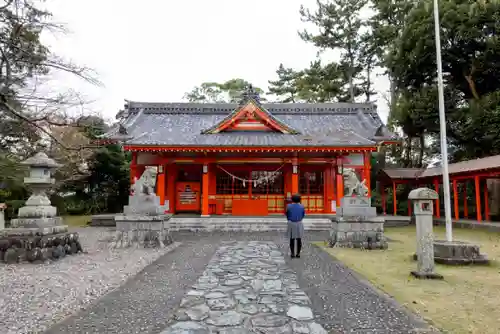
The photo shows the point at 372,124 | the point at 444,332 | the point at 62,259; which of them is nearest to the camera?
the point at 444,332

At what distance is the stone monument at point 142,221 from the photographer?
10.0 meters

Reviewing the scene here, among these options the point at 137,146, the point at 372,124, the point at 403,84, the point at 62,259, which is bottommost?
the point at 62,259

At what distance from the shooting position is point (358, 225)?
988cm

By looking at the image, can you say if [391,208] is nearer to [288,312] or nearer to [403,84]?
[403,84]

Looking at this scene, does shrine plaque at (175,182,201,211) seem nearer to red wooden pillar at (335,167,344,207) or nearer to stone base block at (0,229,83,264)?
red wooden pillar at (335,167,344,207)

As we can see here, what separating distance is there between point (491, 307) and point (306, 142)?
35.4ft

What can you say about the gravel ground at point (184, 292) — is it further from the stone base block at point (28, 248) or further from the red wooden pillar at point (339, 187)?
the red wooden pillar at point (339, 187)

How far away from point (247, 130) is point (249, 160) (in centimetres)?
196

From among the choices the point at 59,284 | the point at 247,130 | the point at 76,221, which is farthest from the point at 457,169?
the point at 76,221

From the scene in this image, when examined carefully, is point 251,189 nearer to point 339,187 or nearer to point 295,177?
point 295,177

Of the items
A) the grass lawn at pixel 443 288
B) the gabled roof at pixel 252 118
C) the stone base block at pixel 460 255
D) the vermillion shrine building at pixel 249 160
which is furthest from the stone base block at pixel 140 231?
the stone base block at pixel 460 255

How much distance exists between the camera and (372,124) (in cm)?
1848

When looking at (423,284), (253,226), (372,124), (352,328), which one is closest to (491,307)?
(423,284)

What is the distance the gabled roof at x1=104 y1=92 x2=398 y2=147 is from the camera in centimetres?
1502
